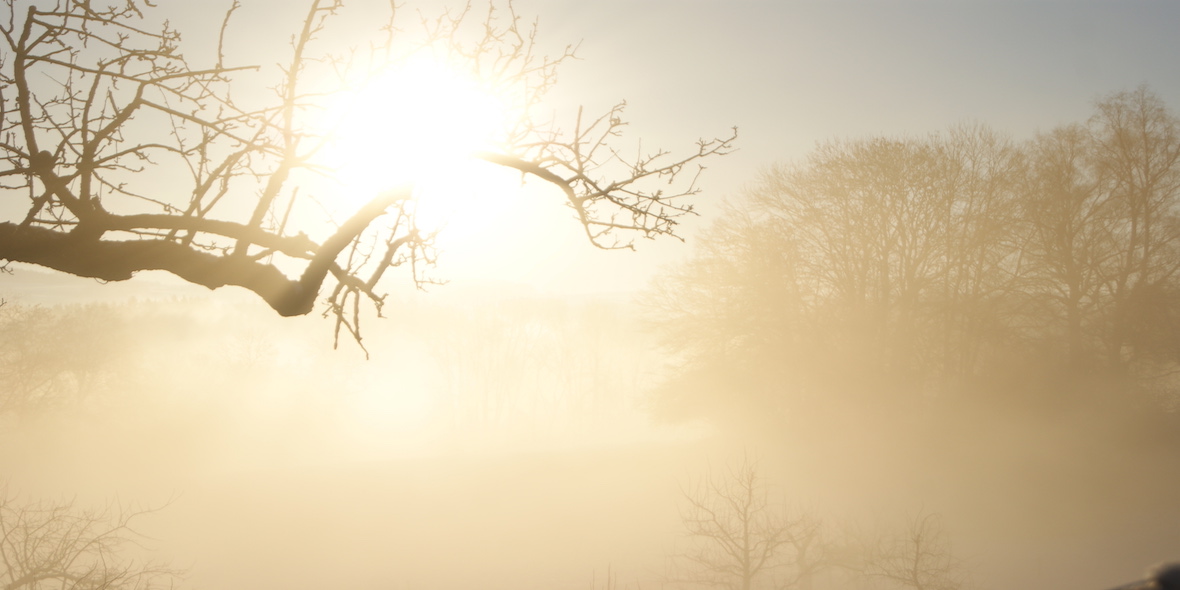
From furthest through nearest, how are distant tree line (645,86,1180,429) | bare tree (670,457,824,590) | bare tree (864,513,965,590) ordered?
distant tree line (645,86,1180,429) < bare tree (670,457,824,590) < bare tree (864,513,965,590)

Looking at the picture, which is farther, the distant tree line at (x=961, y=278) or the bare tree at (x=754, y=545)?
the distant tree line at (x=961, y=278)

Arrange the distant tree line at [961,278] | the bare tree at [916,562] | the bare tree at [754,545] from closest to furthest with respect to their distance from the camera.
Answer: the bare tree at [916,562] < the bare tree at [754,545] < the distant tree line at [961,278]

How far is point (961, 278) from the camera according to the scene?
797 inches

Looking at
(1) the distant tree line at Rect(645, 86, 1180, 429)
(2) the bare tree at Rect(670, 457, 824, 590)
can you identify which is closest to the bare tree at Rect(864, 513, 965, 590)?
(2) the bare tree at Rect(670, 457, 824, 590)

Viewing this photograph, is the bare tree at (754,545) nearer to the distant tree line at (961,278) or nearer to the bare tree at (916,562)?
the bare tree at (916,562)

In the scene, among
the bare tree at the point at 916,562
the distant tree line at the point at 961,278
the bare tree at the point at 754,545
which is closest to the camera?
the bare tree at the point at 916,562

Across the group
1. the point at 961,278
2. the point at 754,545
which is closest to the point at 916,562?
the point at 754,545

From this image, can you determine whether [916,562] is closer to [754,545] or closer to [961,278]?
[754,545]

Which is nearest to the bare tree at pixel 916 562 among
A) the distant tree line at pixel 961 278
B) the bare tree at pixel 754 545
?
the bare tree at pixel 754 545

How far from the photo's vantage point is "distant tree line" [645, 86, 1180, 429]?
1967cm

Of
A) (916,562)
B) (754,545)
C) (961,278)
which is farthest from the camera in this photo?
(961,278)

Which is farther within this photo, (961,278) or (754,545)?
(961,278)

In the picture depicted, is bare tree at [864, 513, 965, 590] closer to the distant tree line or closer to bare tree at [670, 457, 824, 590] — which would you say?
bare tree at [670, 457, 824, 590]

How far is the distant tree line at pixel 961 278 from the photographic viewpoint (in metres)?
19.7
